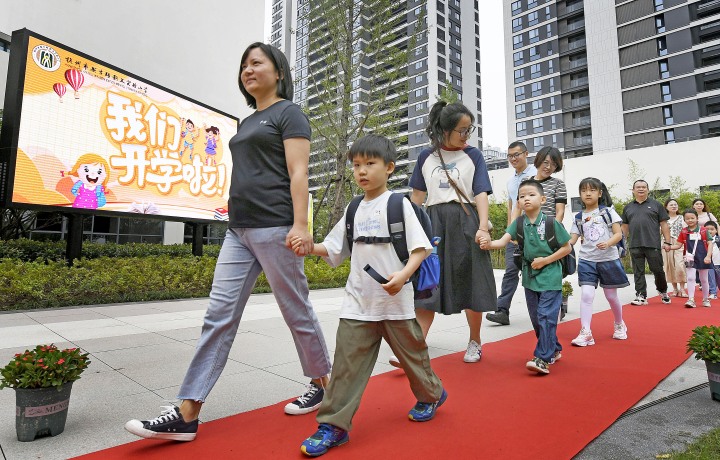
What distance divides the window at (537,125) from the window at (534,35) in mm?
8887

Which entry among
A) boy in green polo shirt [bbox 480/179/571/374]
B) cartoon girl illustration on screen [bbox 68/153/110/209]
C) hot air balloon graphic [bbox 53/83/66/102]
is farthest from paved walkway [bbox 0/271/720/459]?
hot air balloon graphic [bbox 53/83/66/102]

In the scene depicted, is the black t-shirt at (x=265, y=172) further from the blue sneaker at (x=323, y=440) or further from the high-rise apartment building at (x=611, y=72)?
the high-rise apartment building at (x=611, y=72)

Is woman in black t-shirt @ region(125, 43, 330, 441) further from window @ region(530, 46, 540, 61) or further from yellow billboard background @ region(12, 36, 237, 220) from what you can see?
window @ region(530, 46, 540, 61)

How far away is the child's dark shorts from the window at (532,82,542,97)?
4846 cm

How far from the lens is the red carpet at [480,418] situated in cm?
176

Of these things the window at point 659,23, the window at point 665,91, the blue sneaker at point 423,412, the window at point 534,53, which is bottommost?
the blue sneaker at point 423,412

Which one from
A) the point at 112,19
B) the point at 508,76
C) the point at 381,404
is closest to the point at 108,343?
the point at 381,404

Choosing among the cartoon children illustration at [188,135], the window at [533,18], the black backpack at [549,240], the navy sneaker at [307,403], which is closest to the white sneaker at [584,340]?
the black backpack at [549,240]

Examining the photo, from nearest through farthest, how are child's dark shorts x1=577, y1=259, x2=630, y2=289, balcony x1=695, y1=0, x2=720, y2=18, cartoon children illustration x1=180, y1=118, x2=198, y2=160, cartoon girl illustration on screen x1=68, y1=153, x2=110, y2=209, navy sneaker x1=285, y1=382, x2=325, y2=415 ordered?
navy sneaker x1=285, y1=382, x2=325, y2=415 < child's dark shorts x1=577, y1=259, x2=630, y2=289 < cartoon girl illustration on screen x1=68, y1=153, x2=110, y2=209 < cartoon children illustration x1=180, y1=118, x2=198, y2=160 < balcony x1=695, y1=0, x2=720, y2=18

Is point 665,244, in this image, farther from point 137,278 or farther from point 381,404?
point 137,278

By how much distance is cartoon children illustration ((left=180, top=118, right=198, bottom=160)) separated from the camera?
991cm

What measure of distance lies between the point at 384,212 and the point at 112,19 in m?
16.1

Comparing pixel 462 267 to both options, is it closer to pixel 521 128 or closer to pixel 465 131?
pixel 465 131

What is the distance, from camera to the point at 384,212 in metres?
1.98
